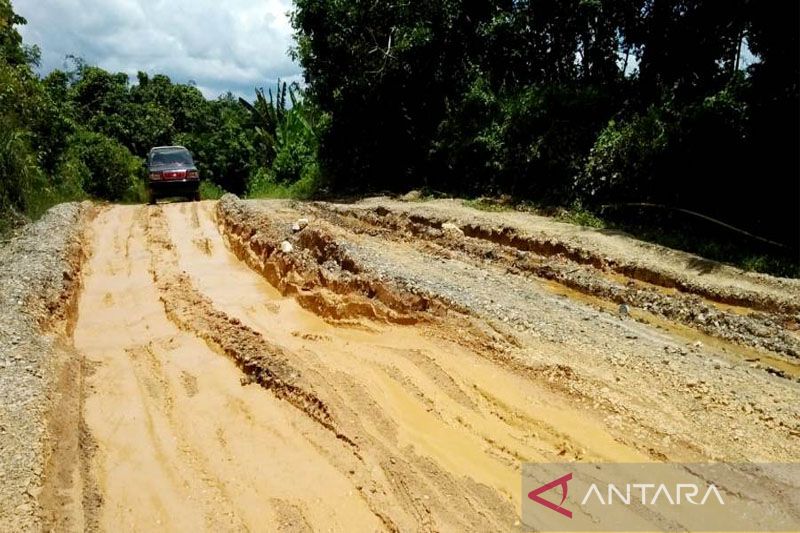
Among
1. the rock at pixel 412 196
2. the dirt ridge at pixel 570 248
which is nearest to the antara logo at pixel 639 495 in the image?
the dirt ridge at pixel 570 248

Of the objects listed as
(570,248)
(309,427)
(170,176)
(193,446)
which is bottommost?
(193,446)

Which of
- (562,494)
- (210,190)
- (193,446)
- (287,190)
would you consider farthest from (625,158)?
(210,190)

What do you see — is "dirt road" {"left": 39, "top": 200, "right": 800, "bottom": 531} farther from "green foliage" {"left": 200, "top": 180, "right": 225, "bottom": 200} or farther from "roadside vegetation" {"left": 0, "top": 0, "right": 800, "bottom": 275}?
"green foliage" {"left": 200, "top": 180, "right": 225, "bottom": 200}

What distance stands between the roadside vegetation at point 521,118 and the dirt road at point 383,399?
3658 millimetres

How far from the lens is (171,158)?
53.5 ft

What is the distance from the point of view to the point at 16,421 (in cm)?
443

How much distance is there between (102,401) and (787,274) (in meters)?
9.76

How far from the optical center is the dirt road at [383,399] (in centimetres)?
391

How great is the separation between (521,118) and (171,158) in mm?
10324

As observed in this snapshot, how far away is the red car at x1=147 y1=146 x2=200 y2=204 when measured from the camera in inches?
616

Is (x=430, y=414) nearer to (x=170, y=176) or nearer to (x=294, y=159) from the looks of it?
(x=170, y=176)

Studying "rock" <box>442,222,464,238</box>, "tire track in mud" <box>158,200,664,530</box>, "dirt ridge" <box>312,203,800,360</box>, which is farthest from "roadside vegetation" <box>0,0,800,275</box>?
"tire track in mud" <box>158,200,664,530</box>

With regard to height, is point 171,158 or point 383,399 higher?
point 171,158

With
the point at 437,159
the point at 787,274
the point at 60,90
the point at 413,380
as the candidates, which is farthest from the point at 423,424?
the point at 60,90
